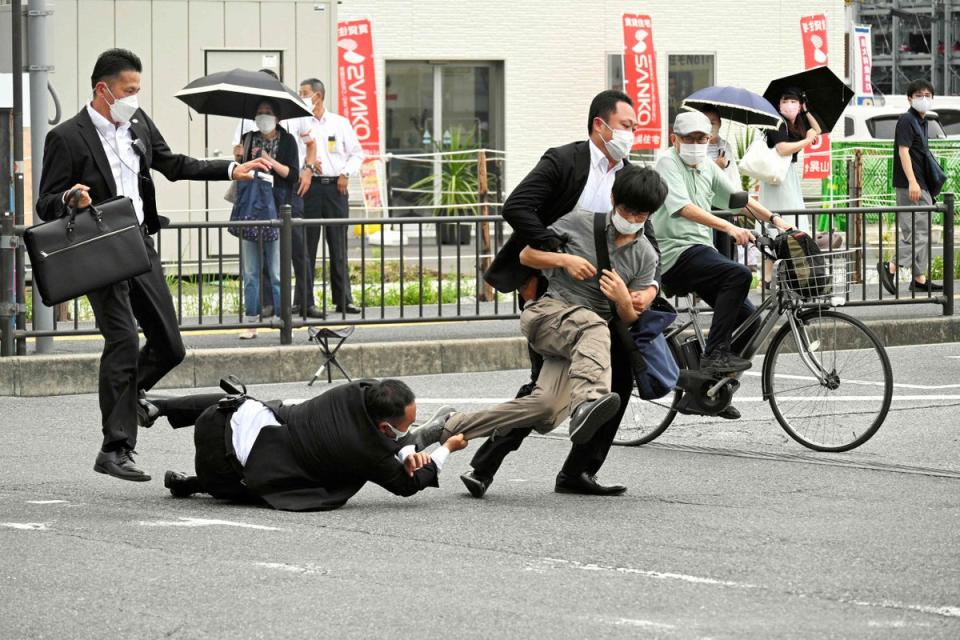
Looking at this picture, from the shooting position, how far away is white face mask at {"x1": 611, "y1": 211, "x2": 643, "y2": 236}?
7414 mm

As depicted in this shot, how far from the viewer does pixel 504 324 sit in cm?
1405

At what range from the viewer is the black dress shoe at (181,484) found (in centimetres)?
757

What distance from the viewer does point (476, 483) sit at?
7.66m

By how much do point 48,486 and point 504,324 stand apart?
649cm

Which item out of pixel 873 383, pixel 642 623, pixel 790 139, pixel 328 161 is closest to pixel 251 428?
pixel 642 623

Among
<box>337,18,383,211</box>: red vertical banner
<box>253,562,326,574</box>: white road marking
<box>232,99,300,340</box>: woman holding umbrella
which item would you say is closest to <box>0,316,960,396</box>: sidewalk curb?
<box>232,99,300,340</box>: woman holding umbrella

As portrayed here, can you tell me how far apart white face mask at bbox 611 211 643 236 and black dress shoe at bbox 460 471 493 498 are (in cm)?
125

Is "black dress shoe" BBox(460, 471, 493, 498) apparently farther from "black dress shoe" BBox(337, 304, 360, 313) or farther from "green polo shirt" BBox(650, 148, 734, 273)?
"black dress shoe" BBox(337, 304, 360, 313)

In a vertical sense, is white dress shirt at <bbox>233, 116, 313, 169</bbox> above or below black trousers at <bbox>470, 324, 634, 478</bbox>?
above

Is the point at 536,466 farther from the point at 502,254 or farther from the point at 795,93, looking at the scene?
the point at 795,93

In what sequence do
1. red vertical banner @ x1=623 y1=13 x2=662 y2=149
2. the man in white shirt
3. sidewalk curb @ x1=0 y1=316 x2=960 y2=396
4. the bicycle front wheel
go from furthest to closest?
red vertical banner @ x1=623 y1=13 x2=662 y2=149, the man in white shirt, sidewalk curb @ x1=0 y1=316 x2=960 y2=396, the bicycle front wheel

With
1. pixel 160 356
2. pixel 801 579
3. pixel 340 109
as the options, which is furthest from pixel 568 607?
pixel 340 109

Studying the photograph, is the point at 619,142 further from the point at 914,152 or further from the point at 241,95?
the point at 914,152

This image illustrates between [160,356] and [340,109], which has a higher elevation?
[340,109]
